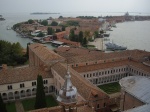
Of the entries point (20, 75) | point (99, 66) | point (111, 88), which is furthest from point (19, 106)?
point (99, 66)

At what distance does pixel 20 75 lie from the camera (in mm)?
27406

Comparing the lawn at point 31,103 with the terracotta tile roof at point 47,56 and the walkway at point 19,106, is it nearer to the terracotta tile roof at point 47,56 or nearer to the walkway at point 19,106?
the walkway at point 19,106

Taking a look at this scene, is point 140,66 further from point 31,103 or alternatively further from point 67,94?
point 67,94

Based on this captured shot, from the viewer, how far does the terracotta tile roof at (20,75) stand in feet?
87.0

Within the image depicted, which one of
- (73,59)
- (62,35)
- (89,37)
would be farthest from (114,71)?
(62,35)

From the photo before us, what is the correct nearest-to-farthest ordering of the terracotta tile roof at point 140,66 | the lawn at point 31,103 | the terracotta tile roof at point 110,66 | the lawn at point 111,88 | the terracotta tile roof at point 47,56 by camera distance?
the lawn at point 31,103 → the lawn at point 111,88 → the terracotta tile roof at point 47,56 → the terracotta tile roof at point 140,66 → the terracotta tile roof at point 110,66

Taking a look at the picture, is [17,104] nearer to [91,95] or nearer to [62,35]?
[91,95]

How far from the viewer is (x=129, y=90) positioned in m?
19.9

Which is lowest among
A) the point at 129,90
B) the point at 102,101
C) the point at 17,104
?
the point at 17,104

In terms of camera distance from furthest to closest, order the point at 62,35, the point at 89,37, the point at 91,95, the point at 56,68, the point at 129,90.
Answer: the point at 62,35 → the point at 89,37 → the point at 56,68 → the point at 91,95 → the point at 129,90

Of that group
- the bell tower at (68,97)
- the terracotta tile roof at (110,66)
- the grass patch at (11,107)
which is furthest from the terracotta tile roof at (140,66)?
the bell tower at (68,97)

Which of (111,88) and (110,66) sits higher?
(110,66)

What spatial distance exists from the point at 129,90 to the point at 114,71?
535 inches

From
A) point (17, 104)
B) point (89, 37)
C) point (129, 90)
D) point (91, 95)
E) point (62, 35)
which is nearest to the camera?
point (129, 90)
